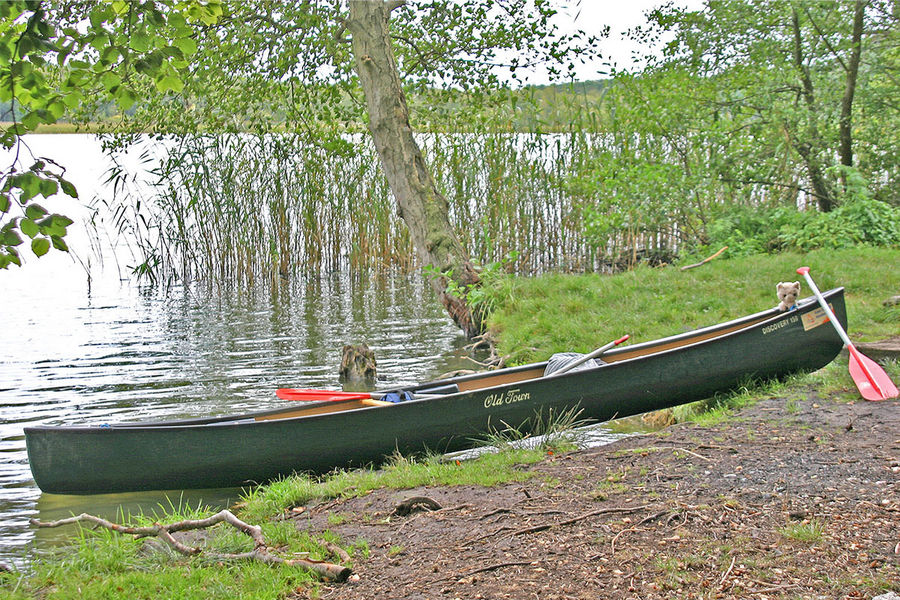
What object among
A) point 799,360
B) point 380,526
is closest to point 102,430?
point 380,526

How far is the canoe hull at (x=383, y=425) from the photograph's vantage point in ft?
16.3

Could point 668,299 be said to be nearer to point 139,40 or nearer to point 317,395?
point 317,395

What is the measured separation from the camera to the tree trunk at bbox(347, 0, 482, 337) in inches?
388

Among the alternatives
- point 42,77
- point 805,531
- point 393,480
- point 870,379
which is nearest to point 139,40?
point 42,77

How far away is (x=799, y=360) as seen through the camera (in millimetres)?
6211

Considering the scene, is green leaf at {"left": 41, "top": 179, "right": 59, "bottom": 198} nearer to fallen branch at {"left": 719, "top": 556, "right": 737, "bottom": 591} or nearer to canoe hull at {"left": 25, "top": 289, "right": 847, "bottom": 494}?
fallen branch at {"left": 719, "top": 556, "right": 737, "bottom": 591}

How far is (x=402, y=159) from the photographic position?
1011 centimetres

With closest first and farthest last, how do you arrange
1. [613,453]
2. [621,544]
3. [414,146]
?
[621,544] → [613,453] → [414,146]

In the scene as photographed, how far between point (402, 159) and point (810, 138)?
599 cm

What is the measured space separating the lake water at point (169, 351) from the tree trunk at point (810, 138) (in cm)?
577

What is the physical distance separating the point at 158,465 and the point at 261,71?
7293 mm

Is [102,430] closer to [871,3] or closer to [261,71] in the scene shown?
[261,71]

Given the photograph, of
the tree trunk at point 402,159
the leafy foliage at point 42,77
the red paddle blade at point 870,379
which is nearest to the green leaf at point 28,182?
the leafy foliage at point 42,77

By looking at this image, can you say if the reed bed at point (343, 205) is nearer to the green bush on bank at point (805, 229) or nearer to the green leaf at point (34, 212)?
the green bush on bank at point (805, 229)
